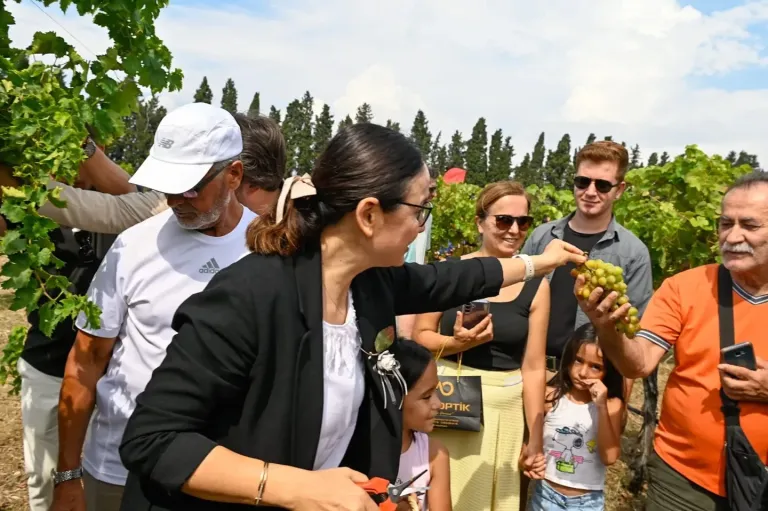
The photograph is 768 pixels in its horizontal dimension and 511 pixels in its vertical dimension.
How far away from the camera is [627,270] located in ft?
12.7

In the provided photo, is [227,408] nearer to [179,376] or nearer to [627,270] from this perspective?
[179,376]

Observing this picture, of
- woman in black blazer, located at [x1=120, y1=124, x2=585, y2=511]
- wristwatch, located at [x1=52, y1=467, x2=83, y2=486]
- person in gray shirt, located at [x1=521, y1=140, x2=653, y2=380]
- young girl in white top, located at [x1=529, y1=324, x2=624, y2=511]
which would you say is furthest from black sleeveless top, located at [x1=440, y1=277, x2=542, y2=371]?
wristwatch, located at [x1=52, y1=467, x2=83, y2=486]

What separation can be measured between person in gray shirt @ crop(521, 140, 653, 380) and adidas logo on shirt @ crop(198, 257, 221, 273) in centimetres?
239

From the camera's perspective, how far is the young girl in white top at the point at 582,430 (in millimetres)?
3402

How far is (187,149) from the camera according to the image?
7.30ft

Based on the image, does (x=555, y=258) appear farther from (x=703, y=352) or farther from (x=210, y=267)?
(x=210, y=267)

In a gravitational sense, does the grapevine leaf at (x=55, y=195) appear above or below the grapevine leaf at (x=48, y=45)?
below

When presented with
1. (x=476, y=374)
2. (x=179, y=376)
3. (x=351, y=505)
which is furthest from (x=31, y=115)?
(x=476, y=374)

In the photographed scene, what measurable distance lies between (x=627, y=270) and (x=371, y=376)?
2.59 meters

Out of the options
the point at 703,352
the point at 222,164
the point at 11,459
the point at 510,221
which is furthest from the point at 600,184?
the point at 11,459

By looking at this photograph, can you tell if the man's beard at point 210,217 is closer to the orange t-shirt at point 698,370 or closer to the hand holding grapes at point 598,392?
the orange t-shirt at point 698,370

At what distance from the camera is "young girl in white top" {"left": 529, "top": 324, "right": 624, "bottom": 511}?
340 cm

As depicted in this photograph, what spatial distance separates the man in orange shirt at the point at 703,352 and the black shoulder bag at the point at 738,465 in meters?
0.03

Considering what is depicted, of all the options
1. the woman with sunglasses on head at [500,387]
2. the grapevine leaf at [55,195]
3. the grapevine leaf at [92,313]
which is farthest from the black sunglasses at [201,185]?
the woman with sunglasses on head at [500,387]
